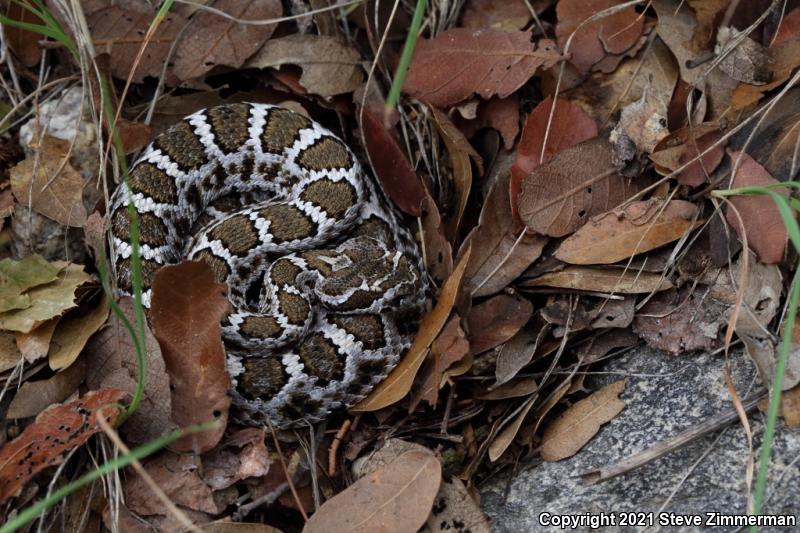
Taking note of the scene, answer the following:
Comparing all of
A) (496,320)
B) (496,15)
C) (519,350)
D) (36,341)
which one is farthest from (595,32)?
(36,341)

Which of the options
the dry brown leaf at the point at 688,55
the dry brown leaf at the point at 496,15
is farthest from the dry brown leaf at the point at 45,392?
the dry brown leaf at the point at 688,55

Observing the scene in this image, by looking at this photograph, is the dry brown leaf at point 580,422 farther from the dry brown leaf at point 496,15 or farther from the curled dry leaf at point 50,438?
the dry brown leaf at point 496,15

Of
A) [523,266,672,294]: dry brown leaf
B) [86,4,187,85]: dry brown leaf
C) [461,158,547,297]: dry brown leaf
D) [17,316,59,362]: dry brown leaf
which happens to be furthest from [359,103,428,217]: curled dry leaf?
[17,316,59,362]: dry brown leaf

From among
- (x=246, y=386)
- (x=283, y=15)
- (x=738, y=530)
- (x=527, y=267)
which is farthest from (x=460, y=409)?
(x=283, y=15)

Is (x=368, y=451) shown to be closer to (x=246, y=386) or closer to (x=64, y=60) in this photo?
(x=246, y=386)

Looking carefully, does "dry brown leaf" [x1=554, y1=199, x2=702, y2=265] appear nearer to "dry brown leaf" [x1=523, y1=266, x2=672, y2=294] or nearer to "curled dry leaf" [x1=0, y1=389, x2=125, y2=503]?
"dry brown leaf" [x1=523, y1=266, x2=672, y2=294]

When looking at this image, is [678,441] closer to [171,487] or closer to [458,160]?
[458,160]
